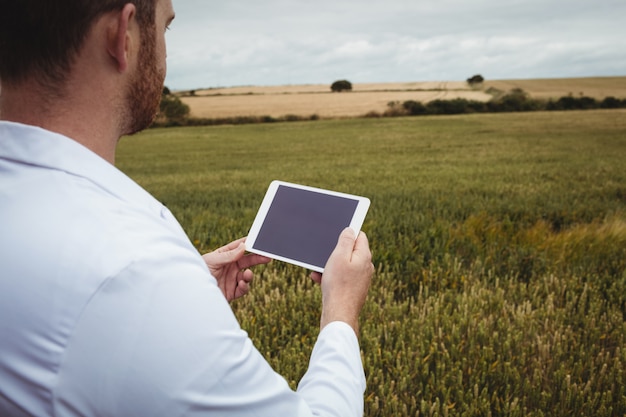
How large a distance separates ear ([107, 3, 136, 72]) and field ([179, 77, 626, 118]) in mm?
49941

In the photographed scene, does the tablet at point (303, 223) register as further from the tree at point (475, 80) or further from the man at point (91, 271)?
the tree at point (475, 80)

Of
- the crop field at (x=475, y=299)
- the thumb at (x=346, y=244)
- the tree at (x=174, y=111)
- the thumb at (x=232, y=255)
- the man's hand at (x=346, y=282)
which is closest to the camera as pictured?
the man's hand at (x=346, y=282)

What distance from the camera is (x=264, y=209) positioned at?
215cm

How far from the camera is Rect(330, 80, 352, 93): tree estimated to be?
76.7 metres

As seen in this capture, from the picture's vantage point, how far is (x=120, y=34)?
1.13 metres

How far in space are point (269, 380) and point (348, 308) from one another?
1.53ft

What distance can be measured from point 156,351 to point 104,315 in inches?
4.0

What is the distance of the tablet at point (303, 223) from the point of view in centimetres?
192

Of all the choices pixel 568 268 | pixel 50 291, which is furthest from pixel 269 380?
pixel 568 268

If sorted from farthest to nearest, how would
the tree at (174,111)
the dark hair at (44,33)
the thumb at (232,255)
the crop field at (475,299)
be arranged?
1. the tree at (174,111)
2. the crop field at (475,299)
3. the thumb at (232,255)
4. the dark hair at (44,33)

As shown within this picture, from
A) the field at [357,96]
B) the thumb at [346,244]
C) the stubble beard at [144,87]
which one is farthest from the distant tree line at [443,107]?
the stubble beard at [144,87]

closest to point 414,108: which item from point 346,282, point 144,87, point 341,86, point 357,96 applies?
point 357,96

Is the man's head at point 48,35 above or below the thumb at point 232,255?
above

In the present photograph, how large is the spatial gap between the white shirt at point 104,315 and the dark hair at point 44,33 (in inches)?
8.6
